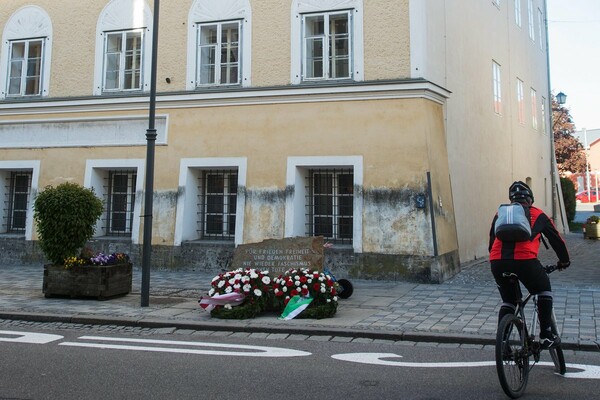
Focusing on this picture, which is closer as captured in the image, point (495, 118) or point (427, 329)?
point (427, 329)

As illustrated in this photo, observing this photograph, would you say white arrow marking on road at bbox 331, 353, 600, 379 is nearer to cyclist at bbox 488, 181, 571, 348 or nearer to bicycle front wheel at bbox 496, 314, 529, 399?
cyclist at bbox 488, 181, 571, 348

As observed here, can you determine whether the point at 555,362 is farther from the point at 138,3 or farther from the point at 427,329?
the point at 138,3

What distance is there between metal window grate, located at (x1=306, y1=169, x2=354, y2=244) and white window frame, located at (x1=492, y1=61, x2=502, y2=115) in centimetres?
698

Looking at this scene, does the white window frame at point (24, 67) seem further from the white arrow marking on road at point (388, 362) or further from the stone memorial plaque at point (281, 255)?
the white arrow marking on road at point (388, 362)

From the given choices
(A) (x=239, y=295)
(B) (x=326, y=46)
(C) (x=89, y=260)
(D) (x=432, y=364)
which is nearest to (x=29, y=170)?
(C) (x=89, y=260)

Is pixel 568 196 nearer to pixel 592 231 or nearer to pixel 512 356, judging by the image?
pixel 592 231

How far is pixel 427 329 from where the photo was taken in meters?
7.60

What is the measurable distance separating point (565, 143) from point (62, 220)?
122ft

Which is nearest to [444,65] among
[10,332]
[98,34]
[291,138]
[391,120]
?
[391,120]

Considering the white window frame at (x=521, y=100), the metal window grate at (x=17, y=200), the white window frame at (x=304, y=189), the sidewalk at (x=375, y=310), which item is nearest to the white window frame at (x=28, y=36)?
the metal window grate at (x=17, y=200)

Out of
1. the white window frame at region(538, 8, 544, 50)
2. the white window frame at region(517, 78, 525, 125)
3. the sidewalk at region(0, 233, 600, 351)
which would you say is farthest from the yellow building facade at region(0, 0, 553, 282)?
the white window frame at region(538, 8, 544, 50)

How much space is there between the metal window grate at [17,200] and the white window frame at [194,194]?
16.9 feet

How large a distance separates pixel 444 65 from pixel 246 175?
5.25m

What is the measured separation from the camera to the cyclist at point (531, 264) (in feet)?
17.2
